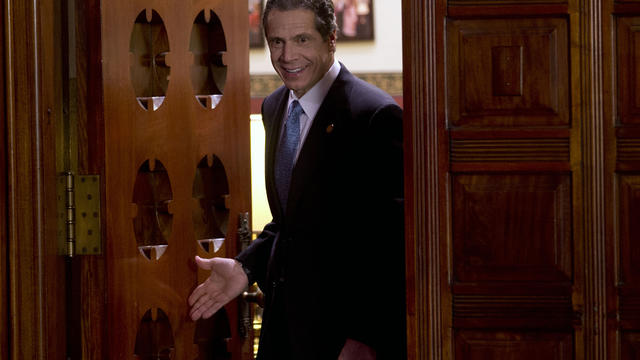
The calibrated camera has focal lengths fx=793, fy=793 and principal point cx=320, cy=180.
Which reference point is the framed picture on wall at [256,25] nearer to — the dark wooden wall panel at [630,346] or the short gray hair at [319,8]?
the short gray hair at [319,8]

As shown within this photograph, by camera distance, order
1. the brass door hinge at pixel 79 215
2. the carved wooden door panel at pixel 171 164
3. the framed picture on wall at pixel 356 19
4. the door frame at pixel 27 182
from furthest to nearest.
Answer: the framed picture on wall at pixel 356 19, the carved wooden door panel at pixel 171 164, the brass door hinge at pixel 79 215, the door frame at pixel 27 182

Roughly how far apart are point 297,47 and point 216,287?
0.78 meters

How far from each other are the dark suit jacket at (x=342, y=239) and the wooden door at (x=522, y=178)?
584 mm

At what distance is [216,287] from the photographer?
2.38m

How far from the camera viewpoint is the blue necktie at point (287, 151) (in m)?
2.50

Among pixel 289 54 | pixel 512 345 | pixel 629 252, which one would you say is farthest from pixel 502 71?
pixel 289 54

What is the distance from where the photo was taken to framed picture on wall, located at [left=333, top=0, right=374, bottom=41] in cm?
725

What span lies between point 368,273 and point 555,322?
71 centimetres

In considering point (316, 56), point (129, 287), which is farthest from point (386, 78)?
point (129, 287)

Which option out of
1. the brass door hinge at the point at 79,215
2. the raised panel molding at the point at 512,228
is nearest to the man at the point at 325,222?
the brass door hinge at the point at 79,215

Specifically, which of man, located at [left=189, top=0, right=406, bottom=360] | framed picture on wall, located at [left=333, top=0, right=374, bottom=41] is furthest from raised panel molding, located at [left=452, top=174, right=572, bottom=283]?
framed picture on wall, located at [left=333, top=0, right=374, bottom=41]

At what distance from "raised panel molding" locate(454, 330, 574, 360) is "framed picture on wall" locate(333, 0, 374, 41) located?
5840 mm

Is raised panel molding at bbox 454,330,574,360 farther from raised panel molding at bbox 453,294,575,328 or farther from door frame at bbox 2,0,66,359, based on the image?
door frame at bbox 2,0,66,359

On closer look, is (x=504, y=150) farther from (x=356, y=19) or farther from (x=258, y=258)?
(x=356, y=19)
